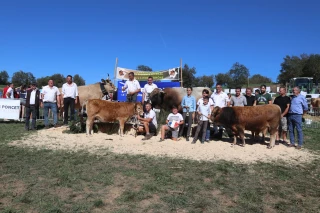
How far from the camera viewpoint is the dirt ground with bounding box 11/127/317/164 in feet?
22.5

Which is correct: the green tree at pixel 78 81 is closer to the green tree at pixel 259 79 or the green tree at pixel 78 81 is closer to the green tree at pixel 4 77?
the green tree at pixel 4 77

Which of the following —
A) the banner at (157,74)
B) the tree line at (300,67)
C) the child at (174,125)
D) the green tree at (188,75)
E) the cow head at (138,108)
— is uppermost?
the tree line at (300,67)

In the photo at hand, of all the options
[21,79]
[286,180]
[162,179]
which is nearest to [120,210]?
[162,179]

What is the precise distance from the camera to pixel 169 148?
7598 mm

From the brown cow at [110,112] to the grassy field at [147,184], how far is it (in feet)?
8.63

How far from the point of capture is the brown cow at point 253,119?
26.3 feet

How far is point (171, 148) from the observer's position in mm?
7613

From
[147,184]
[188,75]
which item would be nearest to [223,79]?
[188,75]

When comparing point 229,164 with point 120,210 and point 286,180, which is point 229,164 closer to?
point 286,180

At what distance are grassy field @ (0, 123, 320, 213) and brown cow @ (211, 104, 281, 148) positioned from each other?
1.83 metres

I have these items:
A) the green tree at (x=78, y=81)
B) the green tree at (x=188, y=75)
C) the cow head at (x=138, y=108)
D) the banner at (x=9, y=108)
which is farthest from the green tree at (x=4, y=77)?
the cow head at (x=138, y=108)

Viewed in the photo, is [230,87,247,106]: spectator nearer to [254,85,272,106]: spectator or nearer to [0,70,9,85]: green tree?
[254,85,272,106]: spectator

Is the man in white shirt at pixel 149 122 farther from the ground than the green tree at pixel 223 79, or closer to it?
closer to it

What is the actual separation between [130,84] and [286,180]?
6.39 meters
